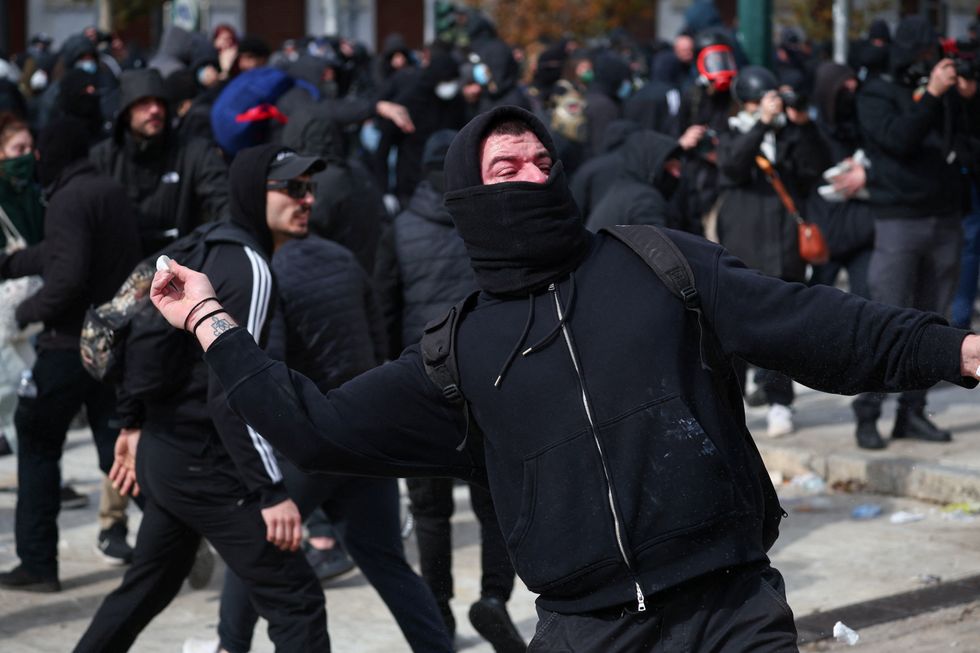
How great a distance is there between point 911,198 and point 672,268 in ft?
19.0

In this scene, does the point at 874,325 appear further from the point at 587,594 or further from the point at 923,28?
the point at 923,28

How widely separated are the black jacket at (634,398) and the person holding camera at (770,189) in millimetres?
5802

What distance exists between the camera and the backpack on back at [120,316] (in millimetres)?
4965

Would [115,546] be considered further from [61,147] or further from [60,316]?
[61,147]

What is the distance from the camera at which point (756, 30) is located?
1058 centimetres

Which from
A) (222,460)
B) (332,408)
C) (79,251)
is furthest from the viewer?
(79,251)

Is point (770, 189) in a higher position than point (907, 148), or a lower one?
lower

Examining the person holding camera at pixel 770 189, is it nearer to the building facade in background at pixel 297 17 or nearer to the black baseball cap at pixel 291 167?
the black baseball cap at pixel 291 167

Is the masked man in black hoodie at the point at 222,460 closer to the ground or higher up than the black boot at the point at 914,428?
higher up

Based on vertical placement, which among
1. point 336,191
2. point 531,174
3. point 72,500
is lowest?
point 72,500

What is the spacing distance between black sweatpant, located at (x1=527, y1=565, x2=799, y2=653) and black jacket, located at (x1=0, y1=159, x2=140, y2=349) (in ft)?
12.7

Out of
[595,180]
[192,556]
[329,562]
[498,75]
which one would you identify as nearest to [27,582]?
[329,562]

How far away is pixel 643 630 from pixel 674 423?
40 cm

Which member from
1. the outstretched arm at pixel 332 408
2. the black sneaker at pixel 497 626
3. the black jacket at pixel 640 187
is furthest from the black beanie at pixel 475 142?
the black jacket at pixel 640 187
